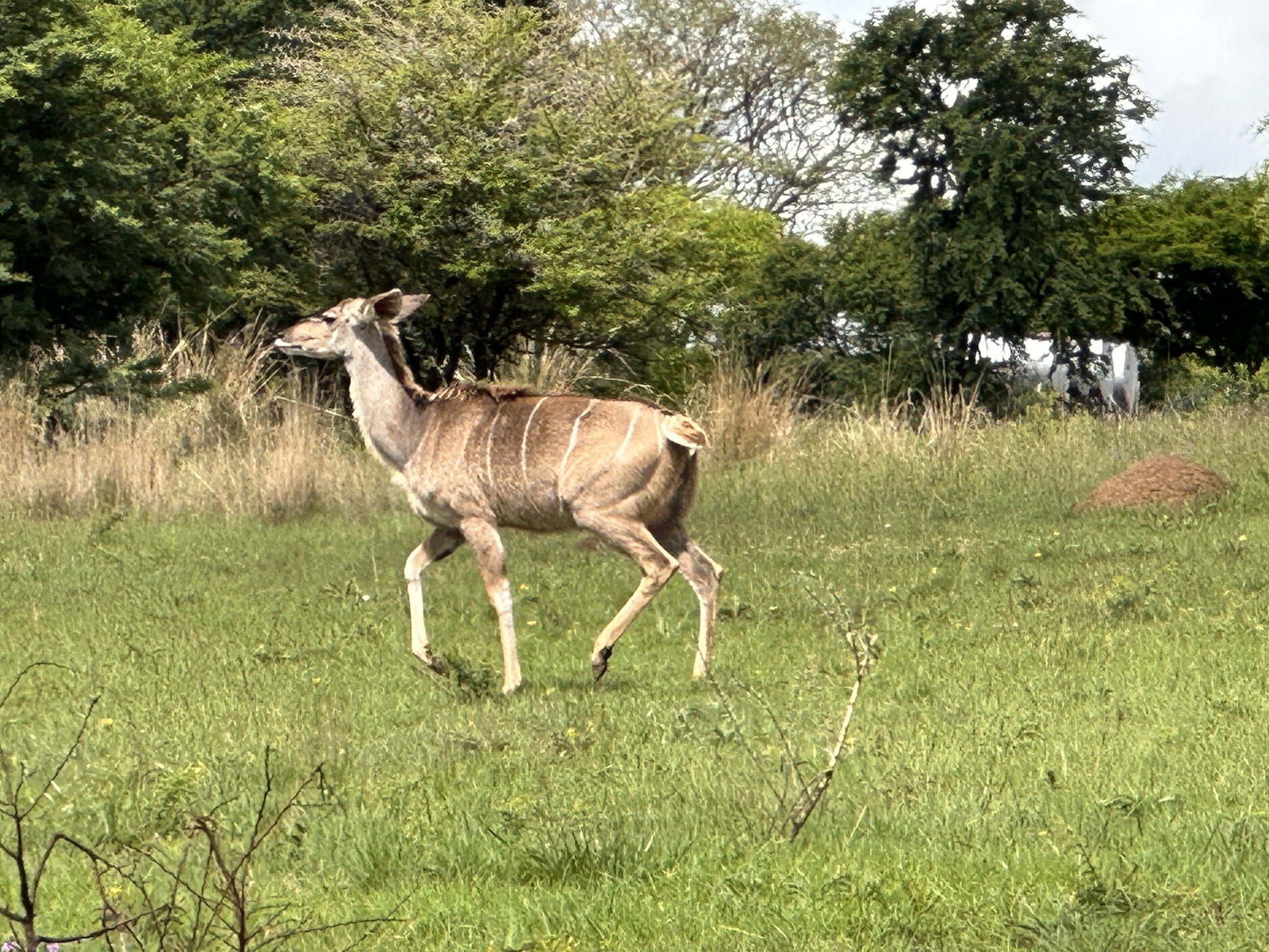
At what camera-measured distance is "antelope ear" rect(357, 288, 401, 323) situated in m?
10.6

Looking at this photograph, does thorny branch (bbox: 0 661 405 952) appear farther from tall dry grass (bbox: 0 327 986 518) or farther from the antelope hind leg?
tall dry grass (bbox: 0 327 986 518)

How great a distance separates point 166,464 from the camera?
19.1 metres

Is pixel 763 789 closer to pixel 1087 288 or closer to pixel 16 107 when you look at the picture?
pixel 16 107

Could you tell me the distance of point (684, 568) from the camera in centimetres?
1002

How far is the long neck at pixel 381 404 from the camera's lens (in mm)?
10430

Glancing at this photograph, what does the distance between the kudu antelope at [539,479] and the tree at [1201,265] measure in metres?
27.2

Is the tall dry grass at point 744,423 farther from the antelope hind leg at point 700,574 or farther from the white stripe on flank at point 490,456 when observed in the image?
the white stripe on flank at point 490,456

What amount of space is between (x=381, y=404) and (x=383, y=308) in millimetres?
555

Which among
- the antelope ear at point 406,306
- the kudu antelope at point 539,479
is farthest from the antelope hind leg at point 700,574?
the antelope ear at point 406,306

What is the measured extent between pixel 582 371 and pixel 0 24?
1153 cm

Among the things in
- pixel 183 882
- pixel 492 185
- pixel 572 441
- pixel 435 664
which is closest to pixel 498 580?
pixel 435 664

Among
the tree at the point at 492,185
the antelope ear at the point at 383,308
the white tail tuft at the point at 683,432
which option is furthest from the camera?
the tree at the point at 492,185

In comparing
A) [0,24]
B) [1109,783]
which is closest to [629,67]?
[0,24]

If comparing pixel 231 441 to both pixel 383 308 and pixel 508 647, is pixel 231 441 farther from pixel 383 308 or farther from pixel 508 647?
pixel 508 647
